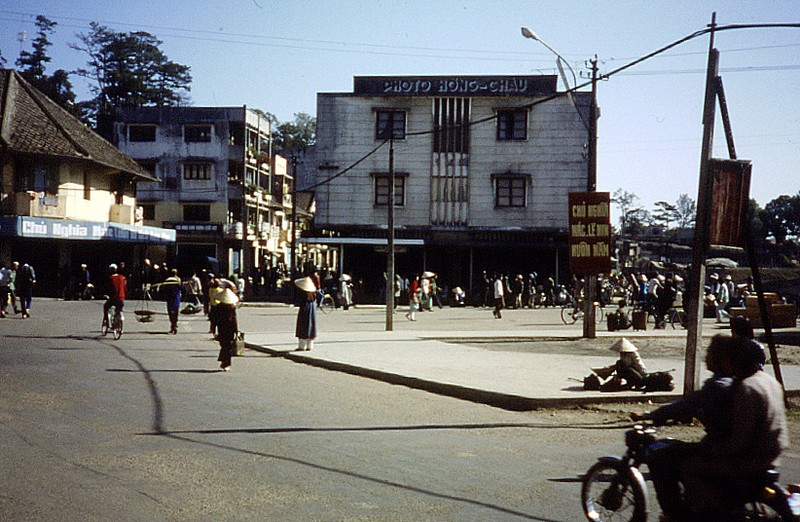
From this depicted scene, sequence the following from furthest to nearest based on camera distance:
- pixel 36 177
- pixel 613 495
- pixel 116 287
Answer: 1. pixel 36 177
2. pixel 116 287
3. pixel 613 495

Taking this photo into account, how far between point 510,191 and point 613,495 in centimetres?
4166

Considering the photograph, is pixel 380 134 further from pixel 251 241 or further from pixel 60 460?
pixel 60 460

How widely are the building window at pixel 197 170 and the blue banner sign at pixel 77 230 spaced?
11571 mm

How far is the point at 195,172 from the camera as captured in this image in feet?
193

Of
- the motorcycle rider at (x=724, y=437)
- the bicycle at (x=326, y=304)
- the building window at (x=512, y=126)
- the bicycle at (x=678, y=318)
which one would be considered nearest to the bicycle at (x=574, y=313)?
the bicycle at (x=678, y=318)

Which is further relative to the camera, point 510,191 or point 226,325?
point 510,191

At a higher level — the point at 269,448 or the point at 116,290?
the point at 116,290

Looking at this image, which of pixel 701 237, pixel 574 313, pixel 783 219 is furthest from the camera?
pixel 783 219

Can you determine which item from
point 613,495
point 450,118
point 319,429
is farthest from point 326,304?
point 613,495

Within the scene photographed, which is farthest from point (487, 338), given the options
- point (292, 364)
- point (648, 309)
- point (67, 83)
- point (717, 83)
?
point (67, 83)

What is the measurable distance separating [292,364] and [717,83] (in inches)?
368

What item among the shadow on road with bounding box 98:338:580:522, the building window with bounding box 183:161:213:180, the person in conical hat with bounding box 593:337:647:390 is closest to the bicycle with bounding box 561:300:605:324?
the person in conical hat with bounding box 593:337:647:390

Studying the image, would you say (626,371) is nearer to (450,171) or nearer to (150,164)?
(450,171)

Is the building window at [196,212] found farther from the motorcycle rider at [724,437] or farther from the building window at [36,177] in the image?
the motorcycle rider at [724,437]
